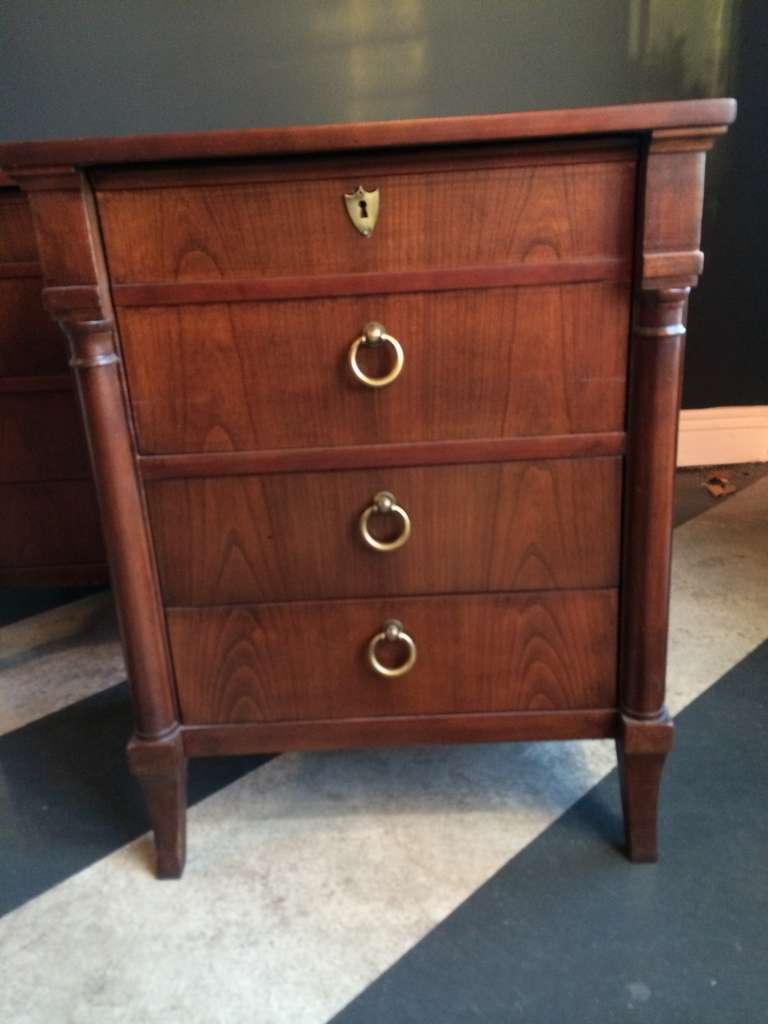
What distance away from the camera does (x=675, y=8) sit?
1.80 meters

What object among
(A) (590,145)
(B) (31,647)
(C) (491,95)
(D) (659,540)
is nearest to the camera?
(A) (590,145)

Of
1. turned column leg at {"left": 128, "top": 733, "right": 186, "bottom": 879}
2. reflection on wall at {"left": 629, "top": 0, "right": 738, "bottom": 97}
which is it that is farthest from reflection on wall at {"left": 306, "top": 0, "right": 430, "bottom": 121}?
turned column leg at {"left": 128, "top": 733, "right": 186, "bottom": 879}

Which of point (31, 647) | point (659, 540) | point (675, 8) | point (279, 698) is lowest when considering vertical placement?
point (31, 647)

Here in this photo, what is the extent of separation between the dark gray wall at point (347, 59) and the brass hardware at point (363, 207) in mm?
1086

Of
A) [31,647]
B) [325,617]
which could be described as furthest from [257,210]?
[31,647]

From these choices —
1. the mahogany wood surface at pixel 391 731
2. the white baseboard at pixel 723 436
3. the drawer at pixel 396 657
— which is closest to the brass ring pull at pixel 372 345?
the drawer at pixel 396 657

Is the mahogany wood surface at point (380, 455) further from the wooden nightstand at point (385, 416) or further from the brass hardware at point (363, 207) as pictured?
the brass hardware at point (363, 207)

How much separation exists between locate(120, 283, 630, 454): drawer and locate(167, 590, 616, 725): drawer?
0.20m

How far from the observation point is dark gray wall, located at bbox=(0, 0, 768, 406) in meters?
1.63

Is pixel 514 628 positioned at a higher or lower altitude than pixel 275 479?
lower

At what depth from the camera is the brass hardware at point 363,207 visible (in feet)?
2.53

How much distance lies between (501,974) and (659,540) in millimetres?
468

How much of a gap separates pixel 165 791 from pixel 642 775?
21.5 inches

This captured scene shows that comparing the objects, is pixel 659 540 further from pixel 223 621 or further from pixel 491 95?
pixel 491 95
